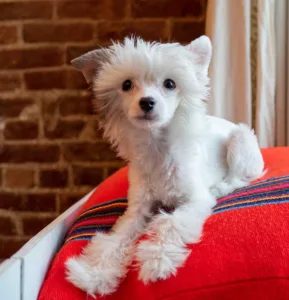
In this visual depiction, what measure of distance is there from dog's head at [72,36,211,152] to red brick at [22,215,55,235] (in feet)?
3.43

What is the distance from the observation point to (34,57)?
1.81 metres

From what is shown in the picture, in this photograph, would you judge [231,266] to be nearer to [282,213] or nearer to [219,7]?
[282,213]

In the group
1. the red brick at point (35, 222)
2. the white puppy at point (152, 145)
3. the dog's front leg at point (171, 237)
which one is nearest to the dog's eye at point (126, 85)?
the white puppy at point (152, 145)

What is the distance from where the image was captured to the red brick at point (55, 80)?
182 centimetres

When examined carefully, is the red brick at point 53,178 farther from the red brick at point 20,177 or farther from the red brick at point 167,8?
the red brick at point 167,8

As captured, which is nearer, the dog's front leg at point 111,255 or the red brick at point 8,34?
the dog's front leg at point 111,255

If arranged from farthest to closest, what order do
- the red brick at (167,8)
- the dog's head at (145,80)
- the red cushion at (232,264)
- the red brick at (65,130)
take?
the red brick at (65,130), the red brick at (167,8), the dog's head at (145,80), the red cushion at (232,264)

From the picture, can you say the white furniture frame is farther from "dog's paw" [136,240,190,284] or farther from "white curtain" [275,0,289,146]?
"white curtain" [275,0,289,146]

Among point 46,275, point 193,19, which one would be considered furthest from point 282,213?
point 193,19

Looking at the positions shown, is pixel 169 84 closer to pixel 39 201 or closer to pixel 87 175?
pixel 87 175

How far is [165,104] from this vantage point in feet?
2.99

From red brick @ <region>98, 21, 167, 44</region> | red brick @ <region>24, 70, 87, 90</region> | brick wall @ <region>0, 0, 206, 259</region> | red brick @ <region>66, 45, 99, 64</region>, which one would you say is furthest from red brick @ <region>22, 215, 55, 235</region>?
red brick @ <region>98, 21, 167, 44</region>

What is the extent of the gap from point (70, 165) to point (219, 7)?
895mm

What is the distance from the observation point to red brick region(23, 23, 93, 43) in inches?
70.4
